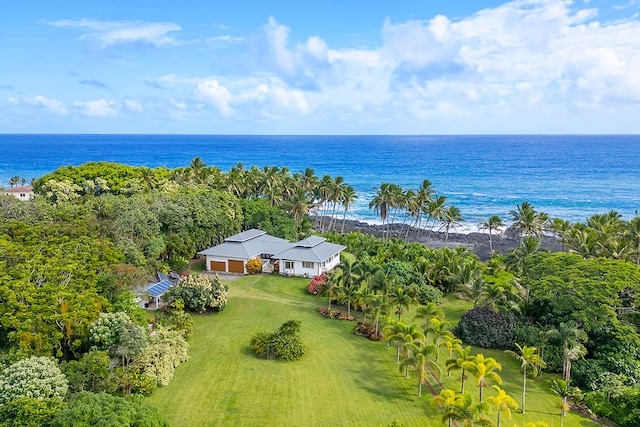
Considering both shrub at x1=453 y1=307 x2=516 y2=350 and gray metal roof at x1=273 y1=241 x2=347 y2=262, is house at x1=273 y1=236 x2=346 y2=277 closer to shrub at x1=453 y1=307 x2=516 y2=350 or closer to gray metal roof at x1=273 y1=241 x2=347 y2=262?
gray metal roof at x1=273 y1=241 x2=347 y2=262

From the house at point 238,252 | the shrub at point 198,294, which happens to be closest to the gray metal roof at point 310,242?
the house at point 238,252

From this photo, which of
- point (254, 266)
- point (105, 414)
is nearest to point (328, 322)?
point (254, 266)

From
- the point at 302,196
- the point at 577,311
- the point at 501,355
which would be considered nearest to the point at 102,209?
the point at 302,196

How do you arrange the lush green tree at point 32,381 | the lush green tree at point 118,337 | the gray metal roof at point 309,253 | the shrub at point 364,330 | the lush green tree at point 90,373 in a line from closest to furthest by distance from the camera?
1. the lush green tree at point 32,381
2. the lush green tree at point 90,373
3. the lush green tree at point 118,337
4. the shrub at point 364,330
5. the gray metal roof at point 309,253

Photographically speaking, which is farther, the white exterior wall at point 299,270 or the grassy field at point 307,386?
the white exterior wall at point 299,270

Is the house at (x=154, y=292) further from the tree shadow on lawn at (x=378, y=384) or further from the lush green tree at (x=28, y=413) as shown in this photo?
the tree shadow on lawn at (x=378, y=384)

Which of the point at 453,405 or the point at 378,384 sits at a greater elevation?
the point at 453,405

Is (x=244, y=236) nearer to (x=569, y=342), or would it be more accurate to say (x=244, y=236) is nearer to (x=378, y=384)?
(x=378, y=384)
